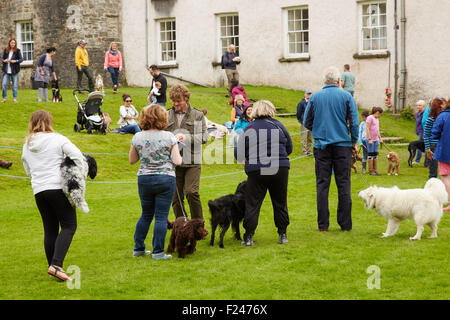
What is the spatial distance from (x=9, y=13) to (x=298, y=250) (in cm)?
2644

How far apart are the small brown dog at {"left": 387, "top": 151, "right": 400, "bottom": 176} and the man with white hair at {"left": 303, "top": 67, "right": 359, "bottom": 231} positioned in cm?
633

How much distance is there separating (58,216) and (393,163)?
1003 cm

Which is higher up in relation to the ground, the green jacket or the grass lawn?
the green jacket

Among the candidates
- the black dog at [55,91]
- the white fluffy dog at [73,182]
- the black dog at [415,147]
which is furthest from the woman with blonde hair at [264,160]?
the black dog at [55,91]

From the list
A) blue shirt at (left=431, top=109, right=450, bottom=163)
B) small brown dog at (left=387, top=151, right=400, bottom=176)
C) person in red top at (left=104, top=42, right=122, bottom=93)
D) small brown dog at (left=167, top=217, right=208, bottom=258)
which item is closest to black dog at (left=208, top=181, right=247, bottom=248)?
small brown dog at (left=167, top=217, right=208, bottom=258)

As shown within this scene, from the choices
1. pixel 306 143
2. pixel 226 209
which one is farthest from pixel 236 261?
pixel 306 143

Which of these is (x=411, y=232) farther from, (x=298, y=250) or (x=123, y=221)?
(x=123, y=221)

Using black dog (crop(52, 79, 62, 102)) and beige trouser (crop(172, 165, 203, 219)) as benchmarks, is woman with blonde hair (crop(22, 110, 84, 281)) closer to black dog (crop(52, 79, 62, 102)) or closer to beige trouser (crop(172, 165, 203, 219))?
beige trouser (crop(172, 165, 203, 219))

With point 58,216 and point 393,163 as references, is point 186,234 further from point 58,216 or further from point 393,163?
point 393,163

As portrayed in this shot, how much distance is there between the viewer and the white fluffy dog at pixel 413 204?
797cm

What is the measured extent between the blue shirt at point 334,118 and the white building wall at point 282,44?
15.8 m

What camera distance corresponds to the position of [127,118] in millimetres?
18219

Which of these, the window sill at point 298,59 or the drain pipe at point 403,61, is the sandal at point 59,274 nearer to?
the drain pipe at point 403,61

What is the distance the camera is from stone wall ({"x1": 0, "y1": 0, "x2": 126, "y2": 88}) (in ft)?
92.2
